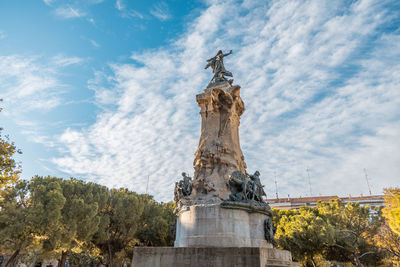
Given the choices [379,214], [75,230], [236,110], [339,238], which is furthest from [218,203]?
[379,214]

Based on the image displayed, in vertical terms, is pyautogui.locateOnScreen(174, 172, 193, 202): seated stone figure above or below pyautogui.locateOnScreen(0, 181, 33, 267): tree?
above

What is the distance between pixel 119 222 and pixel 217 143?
15258 millimetres

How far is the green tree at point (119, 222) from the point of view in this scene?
2275 cm

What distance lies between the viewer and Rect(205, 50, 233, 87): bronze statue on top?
48.7 feet

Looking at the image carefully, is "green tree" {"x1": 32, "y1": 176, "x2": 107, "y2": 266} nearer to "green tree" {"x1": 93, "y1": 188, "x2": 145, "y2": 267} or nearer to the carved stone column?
"green tree" {"x1": 93, "y1": 188, "x2": 145, "y2": 267}

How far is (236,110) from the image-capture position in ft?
46.5

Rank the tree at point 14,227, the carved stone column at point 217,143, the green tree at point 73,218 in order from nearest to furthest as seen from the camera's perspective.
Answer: the carved stone column at point 217,143 → the tree at point 14,227 → the green tree at point 73,218

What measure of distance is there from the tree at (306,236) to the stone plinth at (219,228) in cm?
1404

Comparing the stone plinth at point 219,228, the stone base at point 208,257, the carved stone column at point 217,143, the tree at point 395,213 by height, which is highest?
the carved stone column at point 217,143

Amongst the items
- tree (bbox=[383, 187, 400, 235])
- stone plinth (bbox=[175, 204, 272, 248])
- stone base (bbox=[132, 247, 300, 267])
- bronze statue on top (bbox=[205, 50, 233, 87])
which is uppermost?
bronze statue on top (bbox=[205, 50, 233, 87])

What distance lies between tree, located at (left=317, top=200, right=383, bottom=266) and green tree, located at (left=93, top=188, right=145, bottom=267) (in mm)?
17797

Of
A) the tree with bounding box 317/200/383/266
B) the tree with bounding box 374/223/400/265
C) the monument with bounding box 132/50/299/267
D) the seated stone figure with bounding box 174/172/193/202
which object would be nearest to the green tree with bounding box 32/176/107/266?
the seated stone figure with bounding box 174/172/193/202

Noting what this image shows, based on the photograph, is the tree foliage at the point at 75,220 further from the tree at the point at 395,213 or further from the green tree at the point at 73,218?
the tree at the point at 395,213

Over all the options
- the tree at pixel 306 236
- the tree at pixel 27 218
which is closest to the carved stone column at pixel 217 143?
the tree at pixel 27 218
